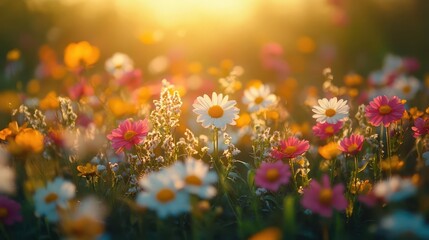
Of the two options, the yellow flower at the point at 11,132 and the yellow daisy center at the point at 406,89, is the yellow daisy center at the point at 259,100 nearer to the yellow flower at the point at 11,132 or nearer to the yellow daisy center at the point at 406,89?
the yellow flower at the point at 11,132

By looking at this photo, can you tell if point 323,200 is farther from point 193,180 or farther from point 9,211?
point 9,211

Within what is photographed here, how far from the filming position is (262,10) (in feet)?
26.1

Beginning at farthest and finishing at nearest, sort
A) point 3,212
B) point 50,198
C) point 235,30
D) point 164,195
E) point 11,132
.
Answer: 1. point 235,30
2. point 11,132
3. point 3,212
4. point 50,198
5. point 164,195

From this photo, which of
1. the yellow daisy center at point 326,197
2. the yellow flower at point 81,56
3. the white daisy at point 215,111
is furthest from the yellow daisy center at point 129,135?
the yellow flower at point 81,56

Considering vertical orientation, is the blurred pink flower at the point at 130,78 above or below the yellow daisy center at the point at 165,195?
above

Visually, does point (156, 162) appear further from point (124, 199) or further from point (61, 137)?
point (61, 137)

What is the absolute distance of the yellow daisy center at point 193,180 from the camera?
1.86 metres

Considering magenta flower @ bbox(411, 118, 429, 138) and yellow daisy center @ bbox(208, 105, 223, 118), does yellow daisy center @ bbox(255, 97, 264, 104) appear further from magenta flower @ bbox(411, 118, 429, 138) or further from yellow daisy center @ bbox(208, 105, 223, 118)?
magenta flower @ bbox(411, 118, 429, 138)

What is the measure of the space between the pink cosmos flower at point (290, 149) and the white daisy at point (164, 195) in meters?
Answer: 0.70

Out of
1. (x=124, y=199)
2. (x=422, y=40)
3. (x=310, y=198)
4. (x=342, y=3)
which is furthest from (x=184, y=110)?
(x=422, y=40)

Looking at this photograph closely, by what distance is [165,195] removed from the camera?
1823 millimetres

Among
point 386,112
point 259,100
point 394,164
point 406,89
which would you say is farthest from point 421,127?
point 406,89

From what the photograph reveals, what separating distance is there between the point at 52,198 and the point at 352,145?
1.22 m

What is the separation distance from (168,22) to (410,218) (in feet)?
16.6
